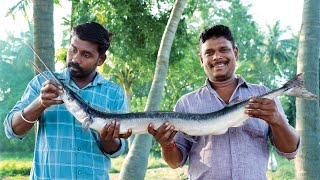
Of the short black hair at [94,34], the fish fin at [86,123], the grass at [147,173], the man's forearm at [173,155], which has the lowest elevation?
the grass at [147,173]

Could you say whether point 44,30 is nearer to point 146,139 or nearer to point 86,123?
point 86,123

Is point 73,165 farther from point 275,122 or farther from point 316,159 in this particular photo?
point 316,159

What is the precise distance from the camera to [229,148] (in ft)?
10.4

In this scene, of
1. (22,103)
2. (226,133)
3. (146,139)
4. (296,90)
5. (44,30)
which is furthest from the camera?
(146,139)

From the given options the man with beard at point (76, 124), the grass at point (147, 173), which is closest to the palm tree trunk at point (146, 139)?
the man with beard at point (76, 124)

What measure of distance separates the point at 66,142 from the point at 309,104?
13.4 feet

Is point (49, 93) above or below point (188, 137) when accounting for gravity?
above

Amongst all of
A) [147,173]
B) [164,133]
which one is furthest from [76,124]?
[147,173]

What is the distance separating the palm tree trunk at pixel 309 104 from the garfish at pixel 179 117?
10.2 ft

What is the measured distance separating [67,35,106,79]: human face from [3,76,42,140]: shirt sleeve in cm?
29

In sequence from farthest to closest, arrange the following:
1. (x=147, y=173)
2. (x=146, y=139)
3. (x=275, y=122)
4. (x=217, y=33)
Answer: (x=147, y=173), (x=146, y=139), (x=217, y=33), (x=275, y=122)

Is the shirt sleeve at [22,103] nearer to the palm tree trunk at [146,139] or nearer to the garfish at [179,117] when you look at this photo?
the garfish at [179,117]

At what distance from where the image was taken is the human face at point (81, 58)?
3170 millimetres

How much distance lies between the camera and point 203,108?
3.37m
